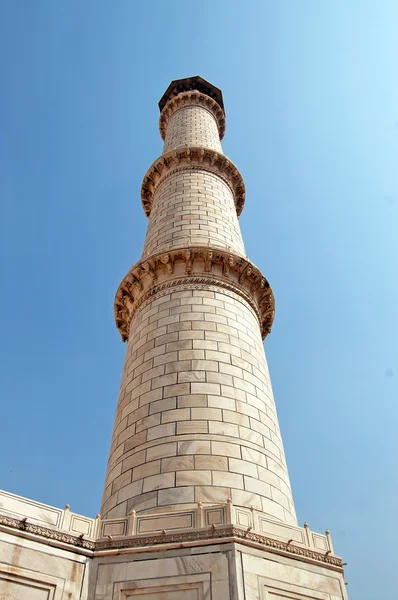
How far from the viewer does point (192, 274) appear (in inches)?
559

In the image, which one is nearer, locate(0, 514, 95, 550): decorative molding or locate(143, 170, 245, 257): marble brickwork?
locate(0, 514, 95, 550): decorative molding

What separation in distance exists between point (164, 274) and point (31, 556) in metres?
8.24

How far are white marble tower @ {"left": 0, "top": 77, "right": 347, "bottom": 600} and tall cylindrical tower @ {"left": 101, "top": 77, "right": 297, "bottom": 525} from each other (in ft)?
0.10

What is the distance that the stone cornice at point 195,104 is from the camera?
1091 inches

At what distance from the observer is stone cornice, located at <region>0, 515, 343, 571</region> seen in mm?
7680

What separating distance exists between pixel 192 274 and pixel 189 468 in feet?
18.9

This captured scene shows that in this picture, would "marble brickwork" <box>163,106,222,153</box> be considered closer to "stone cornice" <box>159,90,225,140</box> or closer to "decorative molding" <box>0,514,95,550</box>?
"stone cornice" <box>159,90,225,140</box>

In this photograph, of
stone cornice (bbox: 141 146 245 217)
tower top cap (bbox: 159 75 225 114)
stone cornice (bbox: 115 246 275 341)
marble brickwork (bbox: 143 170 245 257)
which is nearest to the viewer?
stone cornice (bbox: 115 246 275 341)

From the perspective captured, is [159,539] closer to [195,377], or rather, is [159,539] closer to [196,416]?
[196,416]

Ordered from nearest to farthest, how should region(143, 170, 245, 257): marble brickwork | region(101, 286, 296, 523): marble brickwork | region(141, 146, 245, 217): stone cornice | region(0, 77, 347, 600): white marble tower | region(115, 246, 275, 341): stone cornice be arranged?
region(0, 77, 347, 600): white marble tower → region(101, 286, 296, 523): marble brickwork → region(115, 246, 275, 341): stone cornice → region(143, 170, 245, 257): marble brickwork → region(141, 146, 245, 217): stone cornice

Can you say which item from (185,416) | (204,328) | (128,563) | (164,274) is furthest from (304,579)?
(164,274)

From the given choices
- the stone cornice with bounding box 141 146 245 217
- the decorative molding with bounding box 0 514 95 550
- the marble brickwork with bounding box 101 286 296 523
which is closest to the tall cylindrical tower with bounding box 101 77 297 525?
the marble brickwork with bounding box 101 286 296 523

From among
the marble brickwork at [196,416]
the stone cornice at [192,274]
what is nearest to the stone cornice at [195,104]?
the stone cornice at [192,274]

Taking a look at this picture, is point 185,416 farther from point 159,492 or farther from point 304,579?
point 304,579
